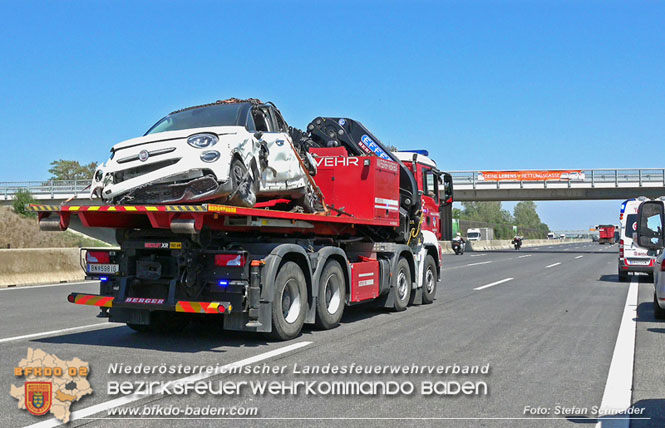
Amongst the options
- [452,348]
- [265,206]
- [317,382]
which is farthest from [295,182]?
[317,382]

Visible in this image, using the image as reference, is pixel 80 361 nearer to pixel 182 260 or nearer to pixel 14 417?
pixel 182 260

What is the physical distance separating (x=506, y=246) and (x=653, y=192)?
26901 millimetres

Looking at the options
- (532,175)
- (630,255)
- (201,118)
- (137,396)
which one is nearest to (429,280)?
(201,118)

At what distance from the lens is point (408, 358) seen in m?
7.12

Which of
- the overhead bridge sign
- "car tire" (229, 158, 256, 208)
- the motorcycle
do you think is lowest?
the motorcycle

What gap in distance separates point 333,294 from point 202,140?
10.3ft

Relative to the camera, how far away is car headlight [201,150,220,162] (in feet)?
24.3

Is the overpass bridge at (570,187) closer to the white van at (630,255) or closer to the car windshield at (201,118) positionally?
the white van at (630,255)

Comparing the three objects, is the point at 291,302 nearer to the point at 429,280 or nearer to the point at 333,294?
the point at 333,294

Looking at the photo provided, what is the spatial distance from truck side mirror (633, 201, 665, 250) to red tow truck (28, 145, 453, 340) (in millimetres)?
3947

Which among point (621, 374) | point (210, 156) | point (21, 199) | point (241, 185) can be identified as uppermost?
point (21, 199)

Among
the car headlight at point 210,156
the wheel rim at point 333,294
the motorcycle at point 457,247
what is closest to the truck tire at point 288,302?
the wheel rim at point 333,294

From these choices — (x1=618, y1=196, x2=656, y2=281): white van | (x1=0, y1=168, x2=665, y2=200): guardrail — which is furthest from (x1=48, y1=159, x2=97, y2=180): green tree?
(x1=618, y1=196, x2=656, y2=281): white van

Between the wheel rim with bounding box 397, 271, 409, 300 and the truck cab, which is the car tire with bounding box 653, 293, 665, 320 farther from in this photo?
the truck cab
